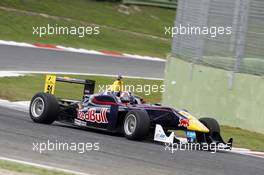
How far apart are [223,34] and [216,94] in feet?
4.44

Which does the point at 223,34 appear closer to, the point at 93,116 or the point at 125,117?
the point at 93,116

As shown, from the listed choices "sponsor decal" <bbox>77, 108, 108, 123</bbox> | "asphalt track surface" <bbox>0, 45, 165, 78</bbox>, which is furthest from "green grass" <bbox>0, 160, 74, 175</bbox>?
"asphalt track surface" <bbox>0, 45, 165, 78</bbox>

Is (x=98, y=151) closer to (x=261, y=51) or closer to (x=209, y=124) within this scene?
(x=209, y=124)

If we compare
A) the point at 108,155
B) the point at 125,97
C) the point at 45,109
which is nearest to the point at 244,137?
the point at 125,97

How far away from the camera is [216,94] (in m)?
17.0

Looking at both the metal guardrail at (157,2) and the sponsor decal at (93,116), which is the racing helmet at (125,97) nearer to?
the sponsor decal at (93,116)

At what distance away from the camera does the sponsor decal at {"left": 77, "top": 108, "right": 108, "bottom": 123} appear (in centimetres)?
1323

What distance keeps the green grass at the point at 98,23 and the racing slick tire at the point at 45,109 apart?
57.6 ft

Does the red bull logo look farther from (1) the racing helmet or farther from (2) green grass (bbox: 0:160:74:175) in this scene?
(2) green grass (bbox: 0:160:74:175)

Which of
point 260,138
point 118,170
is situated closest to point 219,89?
point 260,138

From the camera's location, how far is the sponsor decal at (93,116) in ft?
43.4

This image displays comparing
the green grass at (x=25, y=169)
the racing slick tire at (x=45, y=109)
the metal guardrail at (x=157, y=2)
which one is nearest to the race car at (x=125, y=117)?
the racing slick tire at (x=45, y=109)

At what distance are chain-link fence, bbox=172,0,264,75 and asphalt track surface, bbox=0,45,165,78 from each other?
7.48 m

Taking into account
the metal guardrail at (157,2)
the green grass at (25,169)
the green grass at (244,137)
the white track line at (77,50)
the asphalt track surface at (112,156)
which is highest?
the metal guardrail at (157,2)
